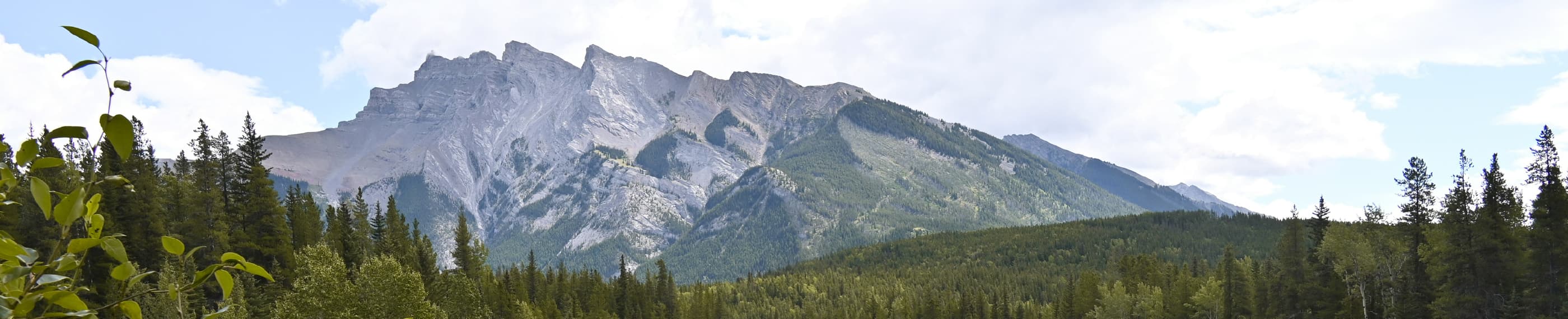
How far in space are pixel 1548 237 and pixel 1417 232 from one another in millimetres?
7846

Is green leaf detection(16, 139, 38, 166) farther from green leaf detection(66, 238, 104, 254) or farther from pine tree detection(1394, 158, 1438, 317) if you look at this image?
pine tree detection(1394, 158, 1438, 317)

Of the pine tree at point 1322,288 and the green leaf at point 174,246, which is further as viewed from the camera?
the pine tree at point 1322,288

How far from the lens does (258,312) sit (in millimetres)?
44562

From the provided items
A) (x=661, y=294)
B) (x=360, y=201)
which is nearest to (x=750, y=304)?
(x=661, y=294)

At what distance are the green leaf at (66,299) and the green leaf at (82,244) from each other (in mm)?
167

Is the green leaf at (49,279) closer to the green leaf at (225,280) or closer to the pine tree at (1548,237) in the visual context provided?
the green leaf at (225,280)

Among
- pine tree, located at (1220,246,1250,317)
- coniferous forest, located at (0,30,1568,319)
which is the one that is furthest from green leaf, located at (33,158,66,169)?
pine tree, located at (1220,246,1250,317)

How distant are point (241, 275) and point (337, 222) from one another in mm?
18928

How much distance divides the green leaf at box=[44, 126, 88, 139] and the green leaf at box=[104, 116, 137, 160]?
0.42 feet

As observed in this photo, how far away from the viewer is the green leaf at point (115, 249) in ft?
10.8

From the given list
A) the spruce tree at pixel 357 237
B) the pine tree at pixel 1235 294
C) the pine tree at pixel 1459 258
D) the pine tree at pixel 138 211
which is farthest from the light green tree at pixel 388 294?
the pine tree at pixel 1235 294

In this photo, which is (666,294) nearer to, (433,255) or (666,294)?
(666,294)

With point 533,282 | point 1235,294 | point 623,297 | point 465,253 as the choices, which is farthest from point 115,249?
point 623,297

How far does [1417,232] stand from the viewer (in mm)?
49469
